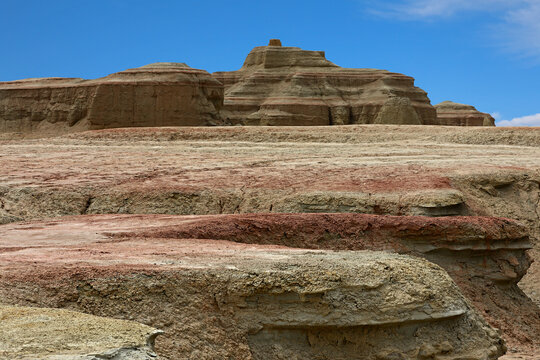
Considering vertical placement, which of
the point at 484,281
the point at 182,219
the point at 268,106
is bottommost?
the point at 484,281

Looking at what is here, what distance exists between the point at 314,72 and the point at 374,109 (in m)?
5.87

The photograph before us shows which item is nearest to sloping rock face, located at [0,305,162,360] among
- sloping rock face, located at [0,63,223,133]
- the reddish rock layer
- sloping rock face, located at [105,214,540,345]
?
the reddish rock layer

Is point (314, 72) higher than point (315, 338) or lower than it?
higher

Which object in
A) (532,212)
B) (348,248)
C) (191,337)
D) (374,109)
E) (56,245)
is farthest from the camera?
(374,109)

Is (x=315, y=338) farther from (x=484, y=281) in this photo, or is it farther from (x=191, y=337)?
(x=484, y=281)

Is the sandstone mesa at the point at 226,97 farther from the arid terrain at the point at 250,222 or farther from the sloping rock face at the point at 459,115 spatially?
the arid terrain at the point at 250,222

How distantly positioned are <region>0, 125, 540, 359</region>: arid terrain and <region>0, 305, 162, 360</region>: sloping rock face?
669mm

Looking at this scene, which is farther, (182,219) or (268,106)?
(268,106)

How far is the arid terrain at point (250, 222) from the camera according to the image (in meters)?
5.78

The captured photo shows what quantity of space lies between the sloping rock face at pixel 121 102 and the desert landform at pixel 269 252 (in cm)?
1407

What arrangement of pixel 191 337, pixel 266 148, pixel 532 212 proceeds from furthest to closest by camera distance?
pixel 266 148 < pixel 532 212 < pixel 191 337

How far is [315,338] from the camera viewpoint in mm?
5973

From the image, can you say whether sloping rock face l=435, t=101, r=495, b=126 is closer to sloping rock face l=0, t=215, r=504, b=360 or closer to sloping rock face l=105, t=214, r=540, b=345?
sloping rock face l=105, t=214, r=540, b=345

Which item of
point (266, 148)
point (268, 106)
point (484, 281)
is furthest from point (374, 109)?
point (484, 281)
